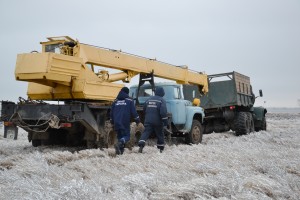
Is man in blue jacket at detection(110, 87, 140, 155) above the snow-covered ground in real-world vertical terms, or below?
above

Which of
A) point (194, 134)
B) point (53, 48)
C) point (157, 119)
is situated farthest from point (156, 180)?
point (194, 134)

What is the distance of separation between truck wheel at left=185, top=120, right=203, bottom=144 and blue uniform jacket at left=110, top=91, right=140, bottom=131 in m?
3.53

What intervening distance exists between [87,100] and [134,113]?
4.71 ft

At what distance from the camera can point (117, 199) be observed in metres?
3.01

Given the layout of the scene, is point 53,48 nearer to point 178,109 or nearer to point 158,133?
point 158,133

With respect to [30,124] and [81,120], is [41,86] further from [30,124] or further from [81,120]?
[81,120]

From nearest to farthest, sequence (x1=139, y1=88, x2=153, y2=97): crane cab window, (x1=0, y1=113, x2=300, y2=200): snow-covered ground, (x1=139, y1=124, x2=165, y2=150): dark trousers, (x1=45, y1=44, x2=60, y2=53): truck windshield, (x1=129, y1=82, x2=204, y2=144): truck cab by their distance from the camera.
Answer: (x1=0, y1=113, x2=300, y2=200): snow-covered ground
(x1=139, y1=124, x2=165, y2=150): dark trousers
(x1=45, y1=44, x2=60, y2=53): truck windshield
(x1=129, y1=82, x2=204, y2=144): truck cab
(x1=139, y1=88, x2=153, y2=97): crane cab window

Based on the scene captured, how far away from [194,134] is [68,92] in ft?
14.9

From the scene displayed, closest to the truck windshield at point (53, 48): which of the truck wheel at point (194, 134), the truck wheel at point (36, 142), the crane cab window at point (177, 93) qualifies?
the truck wheel at point (36, 142)

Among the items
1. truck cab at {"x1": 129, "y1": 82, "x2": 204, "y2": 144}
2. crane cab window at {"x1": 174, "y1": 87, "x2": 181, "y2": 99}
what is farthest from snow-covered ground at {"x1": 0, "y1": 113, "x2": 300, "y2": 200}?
crane cab window at {"x1": 174, "y1": 87, "x2": 181, "y2": 99}

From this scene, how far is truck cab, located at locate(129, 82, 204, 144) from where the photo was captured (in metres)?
10.0

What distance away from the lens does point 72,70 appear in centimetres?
761

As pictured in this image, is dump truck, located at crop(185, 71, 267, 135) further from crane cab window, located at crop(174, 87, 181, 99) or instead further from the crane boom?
the crane boom

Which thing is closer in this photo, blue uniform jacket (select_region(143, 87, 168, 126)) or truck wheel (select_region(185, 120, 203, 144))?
blue uniform jacket (select_region(143, 87, 168, 126))
